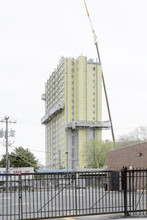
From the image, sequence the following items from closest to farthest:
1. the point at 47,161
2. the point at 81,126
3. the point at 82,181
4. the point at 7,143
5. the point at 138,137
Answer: the point at 82,181 → the point at 7,143 → the point at 138,137 → the point at 81,126 → the point at 47,161

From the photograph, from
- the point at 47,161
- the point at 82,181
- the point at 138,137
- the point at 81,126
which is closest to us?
the point at 82,181

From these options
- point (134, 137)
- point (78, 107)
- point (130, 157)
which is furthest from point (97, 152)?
point (130, 157)

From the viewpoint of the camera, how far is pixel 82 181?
1245 cm

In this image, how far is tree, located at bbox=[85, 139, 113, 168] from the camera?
3738 inches

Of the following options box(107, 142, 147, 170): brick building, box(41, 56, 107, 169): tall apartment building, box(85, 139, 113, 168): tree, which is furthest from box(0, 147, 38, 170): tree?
box(107, 142, 147, 170): brick building

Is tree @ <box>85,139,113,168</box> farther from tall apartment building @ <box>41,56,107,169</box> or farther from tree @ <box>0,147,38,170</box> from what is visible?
tall apartment building @ <box>41,56,107,169</box>

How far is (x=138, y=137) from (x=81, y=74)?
40.4 meters

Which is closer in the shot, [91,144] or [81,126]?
[91,144]

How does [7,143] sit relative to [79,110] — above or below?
below

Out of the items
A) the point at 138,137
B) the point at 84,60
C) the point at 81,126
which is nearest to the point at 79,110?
the point at 81,126

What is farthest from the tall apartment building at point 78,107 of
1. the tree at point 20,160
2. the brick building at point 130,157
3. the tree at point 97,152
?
the brick building at point 130,157

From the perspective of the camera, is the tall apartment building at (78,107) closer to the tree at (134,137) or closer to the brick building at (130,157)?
the tree at (134,137)

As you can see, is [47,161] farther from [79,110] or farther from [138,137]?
[138,137]

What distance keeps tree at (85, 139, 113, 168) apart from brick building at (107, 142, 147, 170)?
50.4 metres
